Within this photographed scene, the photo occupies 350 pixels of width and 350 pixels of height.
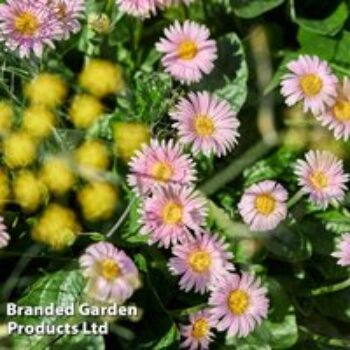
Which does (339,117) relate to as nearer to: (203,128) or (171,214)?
(203,128)

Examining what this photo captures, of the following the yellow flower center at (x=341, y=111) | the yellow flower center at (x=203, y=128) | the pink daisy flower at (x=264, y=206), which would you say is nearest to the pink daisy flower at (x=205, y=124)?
the yellow flower center at (x=203, y=128)

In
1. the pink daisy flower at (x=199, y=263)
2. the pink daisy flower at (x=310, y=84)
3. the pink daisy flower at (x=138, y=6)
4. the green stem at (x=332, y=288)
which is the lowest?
the green stem at (x=332, y=288)

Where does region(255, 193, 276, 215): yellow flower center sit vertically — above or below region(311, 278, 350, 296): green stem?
above

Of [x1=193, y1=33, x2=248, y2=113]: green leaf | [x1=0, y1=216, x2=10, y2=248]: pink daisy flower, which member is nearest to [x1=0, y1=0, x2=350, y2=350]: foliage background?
[x1=193, y1=33, x2=248, y2=113]: green leaf

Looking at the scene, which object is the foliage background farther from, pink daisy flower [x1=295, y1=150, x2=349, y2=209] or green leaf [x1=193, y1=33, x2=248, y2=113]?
pink daisy flower [x1=295, y1=150, x2=349, y2=209]

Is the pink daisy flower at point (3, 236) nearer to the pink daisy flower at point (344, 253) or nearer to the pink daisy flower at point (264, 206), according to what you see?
the pink daisy flower at point (264, 206)

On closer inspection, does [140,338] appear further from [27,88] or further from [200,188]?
[27,88]

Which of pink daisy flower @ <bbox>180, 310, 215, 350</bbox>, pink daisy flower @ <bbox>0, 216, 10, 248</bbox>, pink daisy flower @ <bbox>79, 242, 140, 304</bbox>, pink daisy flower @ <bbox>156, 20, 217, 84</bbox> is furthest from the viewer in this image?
pink daisy flower @ <bbox>156, 20, 217, 84</bbox>

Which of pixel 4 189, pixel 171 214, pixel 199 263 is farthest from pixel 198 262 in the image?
pixel 4 189
